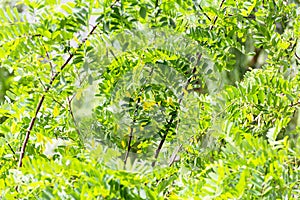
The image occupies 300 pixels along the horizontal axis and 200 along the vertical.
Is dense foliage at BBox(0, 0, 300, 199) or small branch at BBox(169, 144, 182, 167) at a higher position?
dense foliage at BBox(0, 0, 300, 199)

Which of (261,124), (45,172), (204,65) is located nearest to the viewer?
(45,172)

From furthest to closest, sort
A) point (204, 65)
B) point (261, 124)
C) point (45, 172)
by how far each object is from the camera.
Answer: point (261, 124), point (204, 65), point (45, 172)

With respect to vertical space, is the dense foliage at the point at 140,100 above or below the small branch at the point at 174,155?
above

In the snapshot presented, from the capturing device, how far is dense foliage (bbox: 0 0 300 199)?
0.42 meters

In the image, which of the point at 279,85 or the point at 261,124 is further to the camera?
the point at 261,124

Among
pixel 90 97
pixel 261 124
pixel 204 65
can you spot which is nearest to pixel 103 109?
pixel 90 97

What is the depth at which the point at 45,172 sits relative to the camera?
419 millimetres

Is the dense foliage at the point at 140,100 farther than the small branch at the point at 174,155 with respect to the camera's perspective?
No

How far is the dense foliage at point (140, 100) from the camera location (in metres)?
0.42

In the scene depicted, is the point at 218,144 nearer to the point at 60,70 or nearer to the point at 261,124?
the point at 261,124

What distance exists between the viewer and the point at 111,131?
48 centimetres

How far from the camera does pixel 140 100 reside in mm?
487

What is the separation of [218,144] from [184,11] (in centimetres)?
17

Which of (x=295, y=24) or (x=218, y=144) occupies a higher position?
(x=295, y=24)
